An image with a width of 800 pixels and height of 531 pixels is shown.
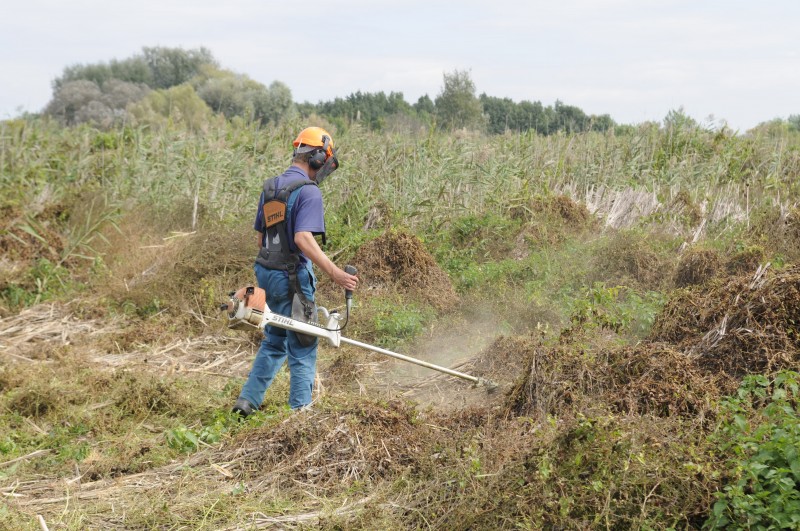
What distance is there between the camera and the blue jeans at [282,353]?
5.54 metres

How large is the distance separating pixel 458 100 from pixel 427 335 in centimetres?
1304

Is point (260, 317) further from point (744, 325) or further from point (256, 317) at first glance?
point (744, 325)

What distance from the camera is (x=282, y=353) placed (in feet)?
18.8

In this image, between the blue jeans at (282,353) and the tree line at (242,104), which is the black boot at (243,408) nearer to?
the blue jeans at (282,353)

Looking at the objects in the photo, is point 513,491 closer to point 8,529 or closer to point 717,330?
point 717,330

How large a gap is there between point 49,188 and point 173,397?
20.5ft

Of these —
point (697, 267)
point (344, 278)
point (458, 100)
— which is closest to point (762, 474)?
point (344, 278)

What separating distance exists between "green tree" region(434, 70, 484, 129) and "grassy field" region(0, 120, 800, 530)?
6061mm

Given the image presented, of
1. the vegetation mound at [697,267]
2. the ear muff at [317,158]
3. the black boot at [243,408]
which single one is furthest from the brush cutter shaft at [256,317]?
the vegetation mound at [697,267]

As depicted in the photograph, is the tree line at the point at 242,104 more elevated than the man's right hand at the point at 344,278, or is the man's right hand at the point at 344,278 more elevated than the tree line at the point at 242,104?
the tree line at the point at 242,104

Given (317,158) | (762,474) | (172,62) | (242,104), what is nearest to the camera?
(762,474)

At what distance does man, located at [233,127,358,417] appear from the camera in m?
5.38

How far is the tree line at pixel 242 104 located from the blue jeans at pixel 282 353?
276 inches

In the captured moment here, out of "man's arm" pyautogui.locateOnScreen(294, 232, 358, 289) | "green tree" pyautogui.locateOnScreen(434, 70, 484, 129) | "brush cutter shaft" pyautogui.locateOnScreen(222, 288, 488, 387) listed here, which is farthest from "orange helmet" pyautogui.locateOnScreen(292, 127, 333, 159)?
"green tree" pyautogui.locateOnScreen(434, 70, 484, 129)
